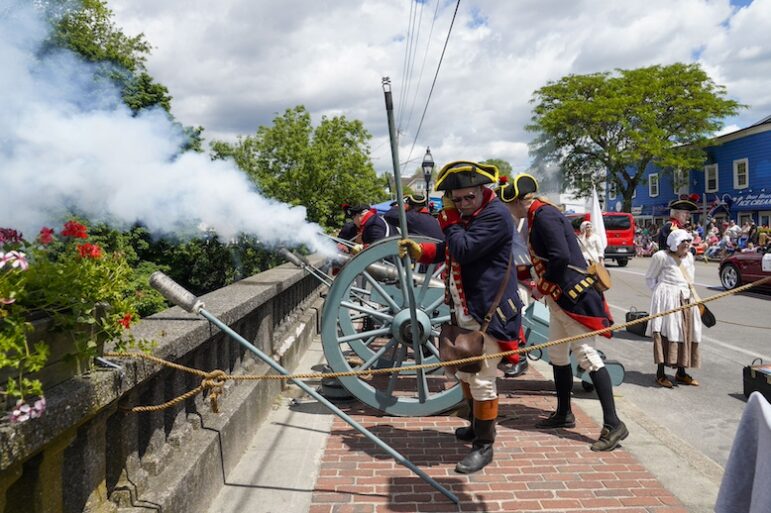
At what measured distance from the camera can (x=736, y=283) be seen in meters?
13.4

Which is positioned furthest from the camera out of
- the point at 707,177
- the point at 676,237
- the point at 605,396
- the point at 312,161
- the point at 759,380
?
the point at 707,177

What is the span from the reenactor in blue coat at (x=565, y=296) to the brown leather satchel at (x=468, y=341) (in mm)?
687

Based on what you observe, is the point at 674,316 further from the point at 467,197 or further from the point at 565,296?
the point at 467,197

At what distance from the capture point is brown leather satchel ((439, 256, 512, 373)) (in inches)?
137

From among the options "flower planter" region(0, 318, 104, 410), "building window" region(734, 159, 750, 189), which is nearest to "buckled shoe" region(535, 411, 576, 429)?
"flower planter" region(0, 318, 104, 410)

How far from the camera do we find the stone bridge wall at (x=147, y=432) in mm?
1850

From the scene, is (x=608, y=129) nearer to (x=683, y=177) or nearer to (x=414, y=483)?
(x=683, y=177)

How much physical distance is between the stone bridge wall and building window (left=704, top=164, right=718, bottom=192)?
34811 millimetres

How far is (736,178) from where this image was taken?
31.2 metres

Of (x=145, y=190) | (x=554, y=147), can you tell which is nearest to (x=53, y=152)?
(x=145, y=190)

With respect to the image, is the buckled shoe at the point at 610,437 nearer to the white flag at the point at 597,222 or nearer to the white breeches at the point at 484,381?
the white breeches at the point at 484,381

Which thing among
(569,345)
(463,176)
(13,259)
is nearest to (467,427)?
(569,345)

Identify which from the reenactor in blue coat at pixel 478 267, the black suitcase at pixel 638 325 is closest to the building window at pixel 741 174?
the black suitcase at pixel 638 325

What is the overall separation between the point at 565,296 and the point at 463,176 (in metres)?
1.33
